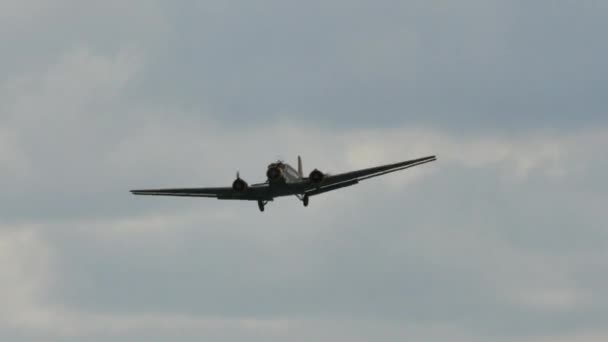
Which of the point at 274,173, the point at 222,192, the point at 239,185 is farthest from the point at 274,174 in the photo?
the point at 222,192

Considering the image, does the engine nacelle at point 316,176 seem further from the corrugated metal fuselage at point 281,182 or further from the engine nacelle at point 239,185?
the engine nacelle at point 239,185

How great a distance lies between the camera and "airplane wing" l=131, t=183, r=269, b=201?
12288cm

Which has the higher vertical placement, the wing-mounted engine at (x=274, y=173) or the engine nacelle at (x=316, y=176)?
the wing-mounted engine at (x=274, y=173)

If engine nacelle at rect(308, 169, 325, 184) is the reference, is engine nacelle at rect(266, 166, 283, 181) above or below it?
above

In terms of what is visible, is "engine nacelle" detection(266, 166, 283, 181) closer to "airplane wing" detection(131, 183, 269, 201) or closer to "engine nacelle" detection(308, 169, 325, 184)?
"airplane wing" detection(131, 183, 269, 201)

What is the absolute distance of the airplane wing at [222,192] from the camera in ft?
403

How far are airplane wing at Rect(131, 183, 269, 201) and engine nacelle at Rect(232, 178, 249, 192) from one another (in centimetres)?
81

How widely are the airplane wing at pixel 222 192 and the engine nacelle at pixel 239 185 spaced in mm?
809

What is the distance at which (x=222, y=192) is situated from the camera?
415 ft

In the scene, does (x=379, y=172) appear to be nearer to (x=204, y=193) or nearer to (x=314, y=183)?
(x=314, y=183)

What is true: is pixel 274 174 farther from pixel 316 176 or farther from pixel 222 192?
pixel 222 192

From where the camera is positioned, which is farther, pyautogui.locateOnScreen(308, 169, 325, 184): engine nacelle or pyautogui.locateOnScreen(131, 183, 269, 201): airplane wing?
pyautogui.locateOnScreen(131, 183, 269, 201): airplane wing

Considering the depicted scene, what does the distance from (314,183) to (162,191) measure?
15.7 metres

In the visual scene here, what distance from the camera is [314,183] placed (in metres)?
121
